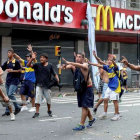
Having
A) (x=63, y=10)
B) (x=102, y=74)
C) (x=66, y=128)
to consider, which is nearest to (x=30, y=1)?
(x=63, y=10)

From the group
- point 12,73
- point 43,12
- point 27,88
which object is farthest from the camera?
point 43,12

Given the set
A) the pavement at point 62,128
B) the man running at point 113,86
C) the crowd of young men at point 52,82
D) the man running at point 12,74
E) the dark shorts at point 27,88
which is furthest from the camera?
the dark shorts at point 27,88

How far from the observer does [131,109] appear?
1355 cm

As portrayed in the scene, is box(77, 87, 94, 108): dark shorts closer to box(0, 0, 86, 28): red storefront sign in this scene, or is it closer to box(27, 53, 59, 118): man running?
box(27, 53, 59, 118): man running

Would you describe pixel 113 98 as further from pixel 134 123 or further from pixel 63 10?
pixel 63 10

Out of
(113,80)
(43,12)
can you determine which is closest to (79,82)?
(113,80)

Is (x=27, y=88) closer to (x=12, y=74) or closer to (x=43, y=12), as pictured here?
(x=12, y=74)

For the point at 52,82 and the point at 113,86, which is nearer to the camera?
the point at 113,86

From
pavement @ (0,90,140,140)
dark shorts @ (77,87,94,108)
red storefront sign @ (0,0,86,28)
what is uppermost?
red storefront sign @ (0,0,86,28)

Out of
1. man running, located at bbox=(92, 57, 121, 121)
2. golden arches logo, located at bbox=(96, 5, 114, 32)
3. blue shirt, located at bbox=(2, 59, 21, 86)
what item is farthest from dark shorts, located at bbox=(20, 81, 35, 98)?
golden arches logo, located at bbox=(96, 5, 114, 32)

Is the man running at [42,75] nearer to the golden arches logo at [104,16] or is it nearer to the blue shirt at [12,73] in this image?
the blue shirt at [12,73]

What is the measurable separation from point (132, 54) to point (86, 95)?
22631 millimetres

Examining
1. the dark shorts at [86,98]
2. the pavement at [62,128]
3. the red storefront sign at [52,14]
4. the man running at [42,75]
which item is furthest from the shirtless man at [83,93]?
the red storefront sign at [52,14]

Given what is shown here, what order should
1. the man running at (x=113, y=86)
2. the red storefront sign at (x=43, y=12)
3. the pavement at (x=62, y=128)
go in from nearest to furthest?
the pavement at (x=62, y=128)
the man running at (x=113, y=86)
the red storefront sign at (x=43, y=12)
